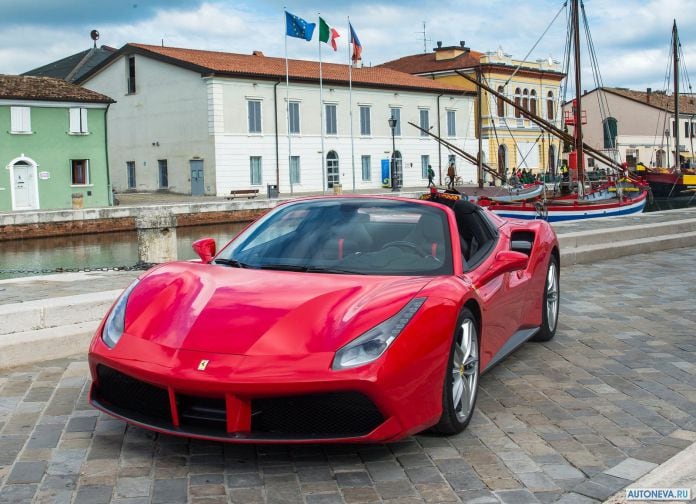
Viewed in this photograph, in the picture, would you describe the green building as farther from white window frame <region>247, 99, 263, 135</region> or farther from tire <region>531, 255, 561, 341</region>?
tire <region>531, 255, 561, 341</region>

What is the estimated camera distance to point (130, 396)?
405 cm

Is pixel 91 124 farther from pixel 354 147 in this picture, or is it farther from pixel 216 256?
pixel 216 256

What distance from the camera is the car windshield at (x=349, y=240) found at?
189 inches

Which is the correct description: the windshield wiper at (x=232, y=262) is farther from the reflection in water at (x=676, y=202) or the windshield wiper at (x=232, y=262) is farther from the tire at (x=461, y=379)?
the reflection in water at (x=676, y=202)

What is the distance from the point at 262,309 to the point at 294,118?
159 feet

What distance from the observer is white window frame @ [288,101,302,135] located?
5138 centimetres

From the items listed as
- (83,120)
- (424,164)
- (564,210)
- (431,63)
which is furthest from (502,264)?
(431,63)

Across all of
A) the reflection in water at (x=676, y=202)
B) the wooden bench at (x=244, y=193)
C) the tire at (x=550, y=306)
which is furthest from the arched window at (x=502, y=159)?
the tire at (x=550, y=306)

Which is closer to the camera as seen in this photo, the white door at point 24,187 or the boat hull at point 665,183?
the white door at point 24,187

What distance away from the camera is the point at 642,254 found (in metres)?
13.6

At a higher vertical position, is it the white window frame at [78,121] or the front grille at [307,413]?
the white window frame at [78,121]

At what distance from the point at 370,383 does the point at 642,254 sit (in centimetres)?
1095

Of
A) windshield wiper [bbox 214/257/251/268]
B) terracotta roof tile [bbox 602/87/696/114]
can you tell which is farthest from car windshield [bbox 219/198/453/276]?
terracotta roof tile [bbox 602/87/696/114]

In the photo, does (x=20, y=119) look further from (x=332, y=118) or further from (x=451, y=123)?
(x=451, y=123)
